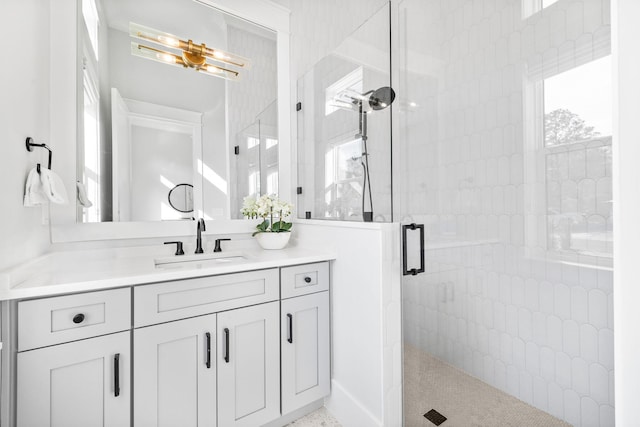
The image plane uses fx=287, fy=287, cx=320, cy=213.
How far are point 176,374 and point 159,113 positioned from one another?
139 cm

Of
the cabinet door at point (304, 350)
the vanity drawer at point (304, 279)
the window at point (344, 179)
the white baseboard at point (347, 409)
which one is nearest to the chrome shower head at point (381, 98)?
the window at point (344, 179)

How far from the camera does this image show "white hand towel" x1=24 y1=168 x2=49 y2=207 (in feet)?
3.63

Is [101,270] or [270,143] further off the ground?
[270,143]

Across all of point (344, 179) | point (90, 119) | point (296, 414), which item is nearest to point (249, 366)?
point (296, 414)

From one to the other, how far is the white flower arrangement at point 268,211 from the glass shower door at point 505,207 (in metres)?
0.81

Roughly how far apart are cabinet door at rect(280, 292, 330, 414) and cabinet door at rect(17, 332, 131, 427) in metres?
0.67

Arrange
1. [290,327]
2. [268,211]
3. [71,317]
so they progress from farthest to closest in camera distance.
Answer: [268,211], [290,327], [71,317]

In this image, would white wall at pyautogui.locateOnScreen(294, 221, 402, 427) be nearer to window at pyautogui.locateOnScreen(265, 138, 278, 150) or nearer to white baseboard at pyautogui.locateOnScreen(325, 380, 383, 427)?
white baseboard at pyautogui.locateOnScreen(325, 380, 383, 427)

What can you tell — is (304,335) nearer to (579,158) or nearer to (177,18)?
(579,158)

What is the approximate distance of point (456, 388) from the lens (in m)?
1.25

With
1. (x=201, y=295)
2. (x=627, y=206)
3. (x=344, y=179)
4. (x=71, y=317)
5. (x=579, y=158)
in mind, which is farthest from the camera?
(x=344, y=179)

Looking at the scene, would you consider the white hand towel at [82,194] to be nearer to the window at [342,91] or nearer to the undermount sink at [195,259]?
the undermount sink at [195,259]

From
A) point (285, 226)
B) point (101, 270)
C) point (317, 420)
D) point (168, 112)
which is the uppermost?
point (168, 112)

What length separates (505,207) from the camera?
1057mm
